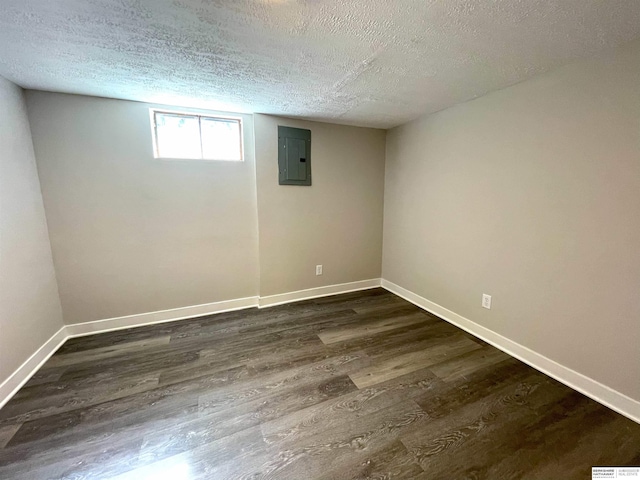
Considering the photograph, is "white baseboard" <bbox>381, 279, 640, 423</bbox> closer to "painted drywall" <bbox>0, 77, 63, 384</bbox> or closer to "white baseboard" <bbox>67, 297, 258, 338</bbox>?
"white baseboard" <bbox>67, 297, 258, 338</bbox>

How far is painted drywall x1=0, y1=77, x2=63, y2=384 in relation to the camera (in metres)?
1.68

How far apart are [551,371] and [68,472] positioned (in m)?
2.94

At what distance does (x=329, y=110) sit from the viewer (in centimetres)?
255

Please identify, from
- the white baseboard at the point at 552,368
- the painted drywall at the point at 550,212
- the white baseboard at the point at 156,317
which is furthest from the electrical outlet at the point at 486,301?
the white baseboard at the point at 156,317

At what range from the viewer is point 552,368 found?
5.99 ft

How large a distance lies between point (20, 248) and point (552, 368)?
3961 millimetres

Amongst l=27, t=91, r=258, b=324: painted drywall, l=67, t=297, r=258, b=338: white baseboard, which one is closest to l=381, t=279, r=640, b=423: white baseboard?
l=67, t=297, r=258, b=338: white baseboard

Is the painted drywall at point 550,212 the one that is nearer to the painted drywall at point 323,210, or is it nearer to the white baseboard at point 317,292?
the painted drywall at point 323,210

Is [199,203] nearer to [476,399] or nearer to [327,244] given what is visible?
[327,244]

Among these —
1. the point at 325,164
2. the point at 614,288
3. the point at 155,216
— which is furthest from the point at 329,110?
the point at 614,288

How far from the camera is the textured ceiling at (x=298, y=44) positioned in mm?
1136

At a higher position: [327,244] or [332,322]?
[327,244]

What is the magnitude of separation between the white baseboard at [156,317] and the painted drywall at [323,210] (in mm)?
345

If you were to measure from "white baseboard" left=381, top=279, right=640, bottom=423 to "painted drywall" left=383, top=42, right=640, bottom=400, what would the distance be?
1.8 inches
